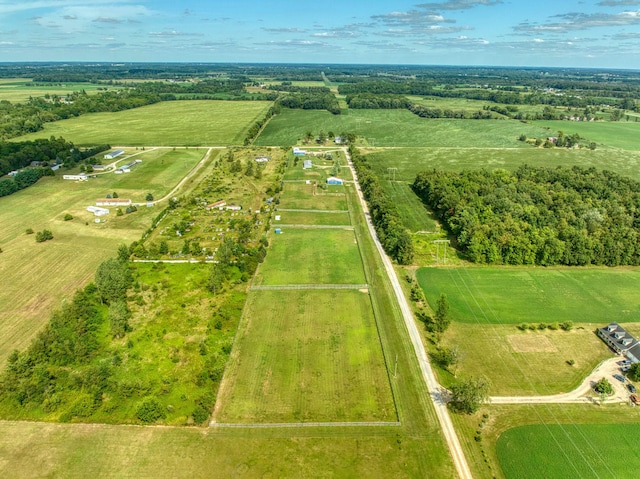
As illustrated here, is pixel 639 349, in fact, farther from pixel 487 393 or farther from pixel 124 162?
pixel 124 162

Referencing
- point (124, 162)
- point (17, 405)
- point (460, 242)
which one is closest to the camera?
point (17, 405)

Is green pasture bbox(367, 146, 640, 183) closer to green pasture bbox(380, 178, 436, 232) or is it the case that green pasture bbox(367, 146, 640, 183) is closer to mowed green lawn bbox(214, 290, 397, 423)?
green pasture bbox(380, 178, 436, 232)

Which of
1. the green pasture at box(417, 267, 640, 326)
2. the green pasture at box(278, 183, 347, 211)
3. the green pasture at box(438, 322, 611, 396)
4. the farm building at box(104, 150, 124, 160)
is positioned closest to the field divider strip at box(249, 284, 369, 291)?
the green pasture at box(417, 267, 640, 326)

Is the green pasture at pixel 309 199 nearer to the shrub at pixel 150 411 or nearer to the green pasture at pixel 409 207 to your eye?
the green pasture at pixel 409 207

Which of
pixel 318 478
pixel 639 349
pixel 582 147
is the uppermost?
pixel 582 147

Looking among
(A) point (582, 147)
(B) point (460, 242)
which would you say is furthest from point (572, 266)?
(A) point (582, 147)

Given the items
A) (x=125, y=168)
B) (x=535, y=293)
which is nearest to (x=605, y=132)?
(x=535, y=293)

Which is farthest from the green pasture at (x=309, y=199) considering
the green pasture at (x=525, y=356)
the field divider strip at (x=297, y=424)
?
the field divider strip at (x=297, y=424)

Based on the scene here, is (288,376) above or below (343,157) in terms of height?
below

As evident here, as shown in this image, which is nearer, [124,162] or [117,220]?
[117,220]
